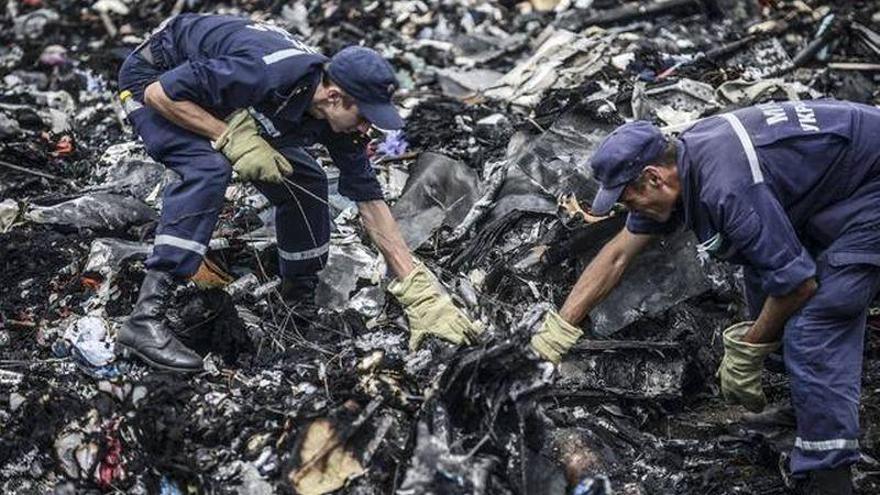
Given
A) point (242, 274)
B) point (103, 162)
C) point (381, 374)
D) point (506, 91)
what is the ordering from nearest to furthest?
point (381, 374) → point (242, 274) → point (103, 162) → point (506, 91)

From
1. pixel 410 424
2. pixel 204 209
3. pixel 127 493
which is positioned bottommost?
pixel 127 493

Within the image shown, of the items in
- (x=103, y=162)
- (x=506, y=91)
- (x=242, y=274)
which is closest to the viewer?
(x=242, y=274)

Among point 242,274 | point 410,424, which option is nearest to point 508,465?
point 410,424

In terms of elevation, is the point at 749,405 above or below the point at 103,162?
above

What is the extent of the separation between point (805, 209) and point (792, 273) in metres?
0.33

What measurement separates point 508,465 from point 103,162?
383 cm

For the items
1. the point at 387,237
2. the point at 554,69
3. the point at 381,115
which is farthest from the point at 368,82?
the point at 554,69

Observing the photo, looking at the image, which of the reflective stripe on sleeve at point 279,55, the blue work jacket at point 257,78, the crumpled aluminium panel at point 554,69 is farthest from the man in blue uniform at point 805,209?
the crumpled aluminium panel at point 554,69

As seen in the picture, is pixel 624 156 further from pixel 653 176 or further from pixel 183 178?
pixel 183 178

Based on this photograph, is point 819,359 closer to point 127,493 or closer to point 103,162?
point 127,493

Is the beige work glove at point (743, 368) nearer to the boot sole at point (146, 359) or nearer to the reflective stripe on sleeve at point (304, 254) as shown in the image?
the reflective stripe on sleeve at point (304, 254)

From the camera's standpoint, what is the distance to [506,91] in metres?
7.12

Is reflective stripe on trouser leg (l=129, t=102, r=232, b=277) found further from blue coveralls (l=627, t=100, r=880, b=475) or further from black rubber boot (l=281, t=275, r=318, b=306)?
blue coveralls (l=627, t=100, r=880, b=475)

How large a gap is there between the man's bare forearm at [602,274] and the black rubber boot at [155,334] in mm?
1524
